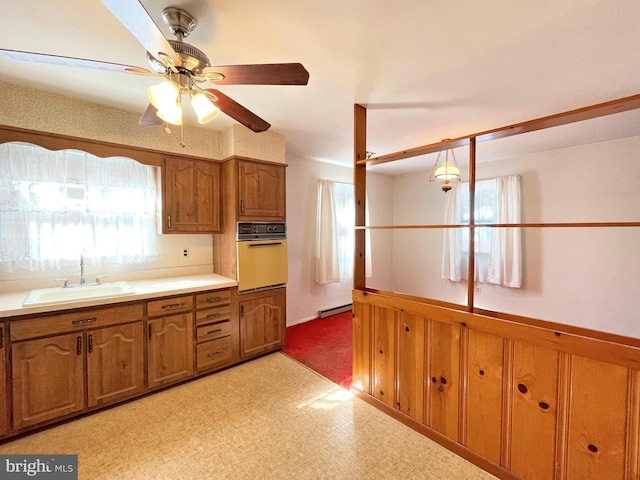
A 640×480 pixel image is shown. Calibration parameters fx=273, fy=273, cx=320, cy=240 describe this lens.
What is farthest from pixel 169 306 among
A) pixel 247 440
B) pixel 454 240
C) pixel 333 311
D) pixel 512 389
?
pixel 454 240

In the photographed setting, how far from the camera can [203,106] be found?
1446 mm

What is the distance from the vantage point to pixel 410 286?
212 inches

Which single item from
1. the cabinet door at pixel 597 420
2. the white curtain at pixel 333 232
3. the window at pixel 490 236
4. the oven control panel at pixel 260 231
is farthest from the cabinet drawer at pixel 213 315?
the window at pixel 490 236

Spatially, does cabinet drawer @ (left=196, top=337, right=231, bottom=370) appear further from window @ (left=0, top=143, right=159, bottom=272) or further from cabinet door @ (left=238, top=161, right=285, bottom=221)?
cabinet door @ (left=238, top=161, right=285, bottom=221)

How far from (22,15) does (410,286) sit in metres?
5.58

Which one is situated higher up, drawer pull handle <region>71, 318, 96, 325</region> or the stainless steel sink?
the stainless steel sink

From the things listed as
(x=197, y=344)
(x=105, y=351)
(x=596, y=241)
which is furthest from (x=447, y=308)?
(x=596, y=241)

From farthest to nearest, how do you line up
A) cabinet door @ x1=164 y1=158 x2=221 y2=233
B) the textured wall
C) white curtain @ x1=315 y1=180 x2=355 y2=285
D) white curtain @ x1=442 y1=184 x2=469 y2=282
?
white curtain @ x1=442 y1=184 x2=469 y2=282 < white curtain @ x1=315 y1=180 x2=355 y2=285 < cabinet door @ x1=164 y1=158 x2=221 y2=233 < the textured wall

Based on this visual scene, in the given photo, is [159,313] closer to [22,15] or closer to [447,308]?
[22,15]

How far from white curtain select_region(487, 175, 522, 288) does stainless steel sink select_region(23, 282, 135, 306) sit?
15.1ft

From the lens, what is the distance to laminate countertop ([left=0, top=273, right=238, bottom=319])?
181 cm

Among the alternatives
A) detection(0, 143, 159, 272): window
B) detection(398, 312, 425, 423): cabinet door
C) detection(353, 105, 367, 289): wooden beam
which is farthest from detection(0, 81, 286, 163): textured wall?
detection(398, 312, 425, 423): cabinet door

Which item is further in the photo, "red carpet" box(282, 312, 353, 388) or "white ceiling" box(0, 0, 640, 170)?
"red carpet" box(282, 312, 353, 388)

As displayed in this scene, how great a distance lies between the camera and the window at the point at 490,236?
3922mm
